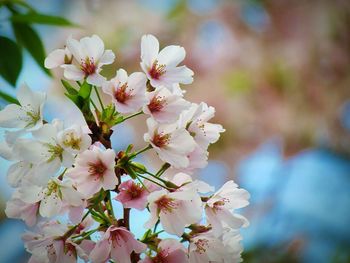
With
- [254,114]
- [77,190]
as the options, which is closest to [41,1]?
[254,114]

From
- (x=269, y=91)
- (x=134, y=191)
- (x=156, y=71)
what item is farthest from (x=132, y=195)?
(x=269, y=91)

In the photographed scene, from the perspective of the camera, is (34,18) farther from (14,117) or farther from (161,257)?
(161,257)

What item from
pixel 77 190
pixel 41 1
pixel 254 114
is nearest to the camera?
pixel 77 190

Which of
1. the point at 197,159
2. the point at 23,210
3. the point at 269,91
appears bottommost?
the point at 23,210

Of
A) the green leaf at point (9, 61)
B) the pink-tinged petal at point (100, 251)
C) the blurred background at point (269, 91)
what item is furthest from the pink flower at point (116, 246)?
the blurred background at point (269, 91)

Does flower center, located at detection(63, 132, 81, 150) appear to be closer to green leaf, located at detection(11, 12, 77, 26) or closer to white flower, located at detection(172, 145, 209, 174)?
white flower, located at detection(172, 145, 209, 174)

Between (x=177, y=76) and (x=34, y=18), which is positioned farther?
(x=34, y=18)

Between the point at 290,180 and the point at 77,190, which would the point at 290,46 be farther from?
the point at 77,190
